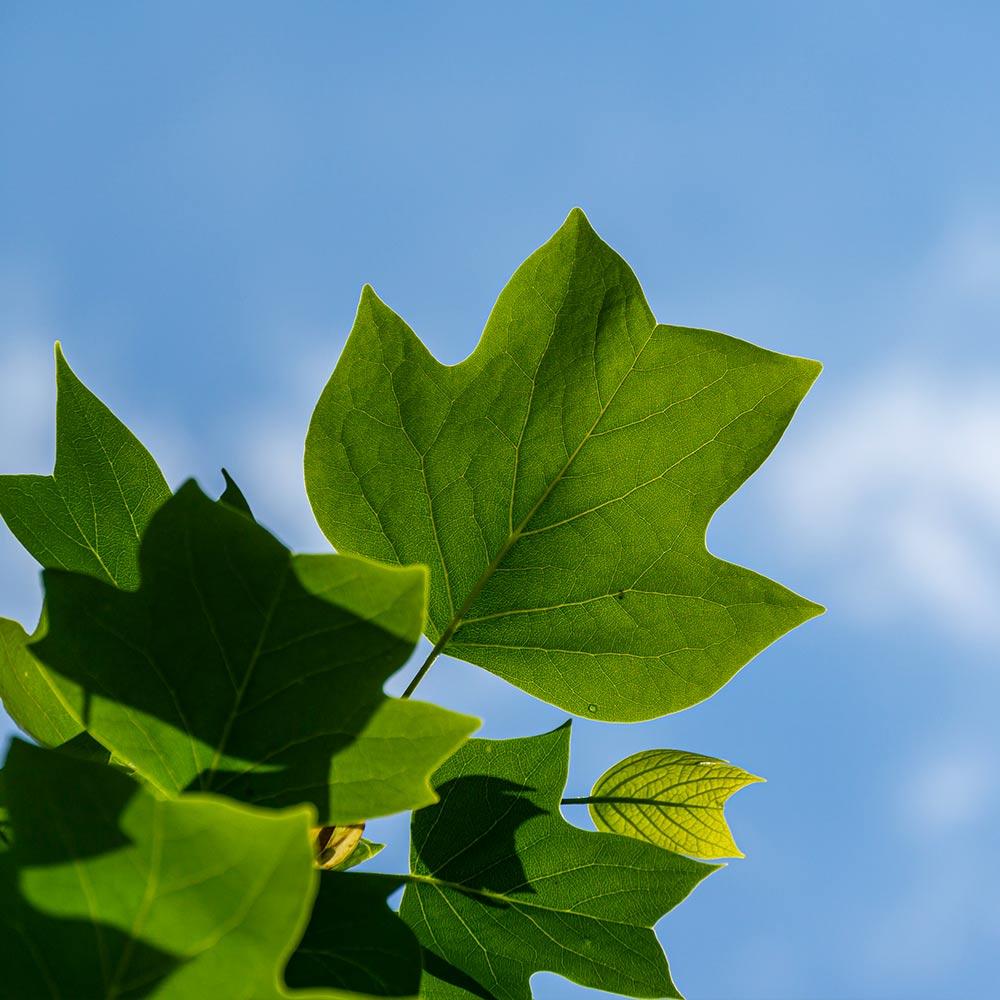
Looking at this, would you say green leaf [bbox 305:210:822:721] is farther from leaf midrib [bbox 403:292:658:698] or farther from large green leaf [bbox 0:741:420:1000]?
large green leaf [bbox 0:741:420:1000]

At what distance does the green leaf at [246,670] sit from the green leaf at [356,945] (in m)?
0.08

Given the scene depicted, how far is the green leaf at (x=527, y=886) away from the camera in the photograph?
1.29m

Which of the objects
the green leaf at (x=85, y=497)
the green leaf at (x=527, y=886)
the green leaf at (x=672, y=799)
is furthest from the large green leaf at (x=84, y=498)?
the green leaf at (x=672, y=799)

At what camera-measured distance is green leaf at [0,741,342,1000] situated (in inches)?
29.5

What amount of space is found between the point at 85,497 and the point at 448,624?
0.56 metres

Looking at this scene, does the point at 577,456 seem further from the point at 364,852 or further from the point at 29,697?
the point at 29,697

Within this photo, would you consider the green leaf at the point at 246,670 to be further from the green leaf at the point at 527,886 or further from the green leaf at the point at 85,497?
the green leaf at the point at 85,497

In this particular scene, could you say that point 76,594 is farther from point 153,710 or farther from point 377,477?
point 377,477

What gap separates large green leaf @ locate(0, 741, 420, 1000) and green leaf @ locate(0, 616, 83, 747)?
0.74m

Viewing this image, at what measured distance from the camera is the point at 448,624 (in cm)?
150

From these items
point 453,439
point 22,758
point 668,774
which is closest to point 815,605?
point 668,774

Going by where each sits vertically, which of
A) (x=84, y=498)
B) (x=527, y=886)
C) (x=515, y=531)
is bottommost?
(x=527, y=886)

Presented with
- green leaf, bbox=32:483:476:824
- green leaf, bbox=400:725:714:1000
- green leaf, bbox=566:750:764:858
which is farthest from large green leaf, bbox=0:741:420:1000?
green leaf, bbox=566:750:764:858

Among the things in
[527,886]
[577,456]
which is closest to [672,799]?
[527,886]
